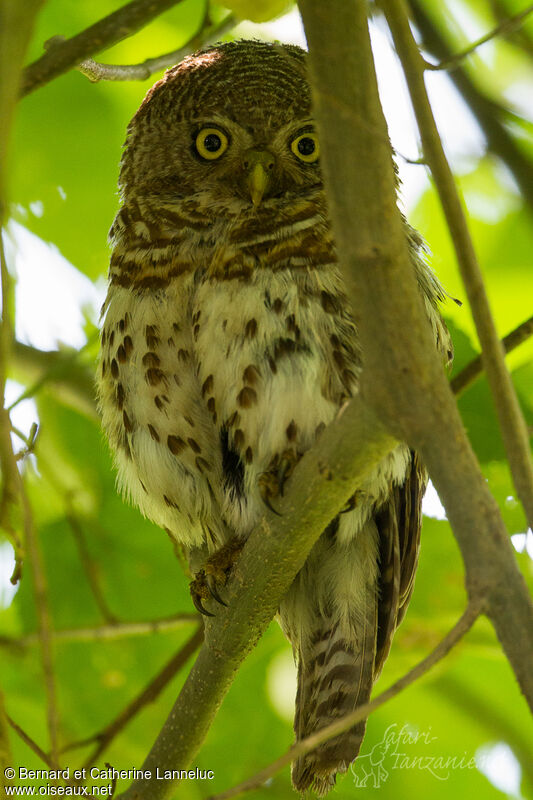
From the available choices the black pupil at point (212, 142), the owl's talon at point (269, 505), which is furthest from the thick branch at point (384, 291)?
the black pupil at point (212, 142)

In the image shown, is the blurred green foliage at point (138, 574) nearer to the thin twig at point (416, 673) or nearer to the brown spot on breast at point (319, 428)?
the brown spot on breast at point (319, 428)

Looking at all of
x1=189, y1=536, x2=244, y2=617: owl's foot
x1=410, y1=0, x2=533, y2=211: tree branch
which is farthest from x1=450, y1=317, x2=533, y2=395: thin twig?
x1=189, y1=536, x2=244, y2=617: owl's foot

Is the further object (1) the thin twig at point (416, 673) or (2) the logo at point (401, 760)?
(2) the logo at point (401, 760)

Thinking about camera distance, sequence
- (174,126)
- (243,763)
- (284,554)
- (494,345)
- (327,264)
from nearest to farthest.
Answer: (494,345), (284,554), (327,264), (174,126), (243,763)

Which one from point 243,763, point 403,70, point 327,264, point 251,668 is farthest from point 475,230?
point 403,70

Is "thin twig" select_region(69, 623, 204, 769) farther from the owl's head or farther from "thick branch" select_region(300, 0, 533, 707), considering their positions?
"thick branch" select_region(300, 0, 533, 707)

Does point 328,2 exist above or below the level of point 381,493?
below

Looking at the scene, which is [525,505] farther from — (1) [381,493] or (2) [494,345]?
(1) [381,493]
